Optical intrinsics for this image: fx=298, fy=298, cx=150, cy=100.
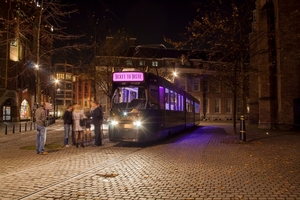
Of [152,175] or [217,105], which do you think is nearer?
[152,175]

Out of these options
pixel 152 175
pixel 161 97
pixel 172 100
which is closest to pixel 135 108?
pixel 161 97

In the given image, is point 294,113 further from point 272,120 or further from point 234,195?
point 234,195

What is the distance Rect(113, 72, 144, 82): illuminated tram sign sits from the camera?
45.3 feet

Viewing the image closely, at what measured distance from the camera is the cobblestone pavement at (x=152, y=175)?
19.7 feet

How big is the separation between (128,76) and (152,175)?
697cm

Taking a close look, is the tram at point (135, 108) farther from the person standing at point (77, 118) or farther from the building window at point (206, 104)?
the building window at point (206, 104)

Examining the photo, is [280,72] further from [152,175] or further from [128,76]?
[152,175]

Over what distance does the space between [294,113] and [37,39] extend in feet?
68.2

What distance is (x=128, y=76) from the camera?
1396cm

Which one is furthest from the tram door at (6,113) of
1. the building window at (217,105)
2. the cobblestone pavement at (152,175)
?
the building window at (217,105)

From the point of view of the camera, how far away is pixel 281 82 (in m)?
25.2

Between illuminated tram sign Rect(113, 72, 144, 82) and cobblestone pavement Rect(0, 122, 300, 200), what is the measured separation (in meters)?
3.82

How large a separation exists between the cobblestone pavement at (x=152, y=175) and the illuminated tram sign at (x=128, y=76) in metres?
3.82

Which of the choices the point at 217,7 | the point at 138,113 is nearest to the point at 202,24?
the point at 217,7
